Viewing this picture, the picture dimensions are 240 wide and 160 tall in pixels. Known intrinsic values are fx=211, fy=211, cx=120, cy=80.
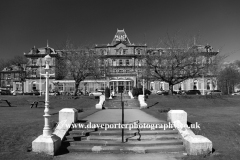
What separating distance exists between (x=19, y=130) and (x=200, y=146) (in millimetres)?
8688

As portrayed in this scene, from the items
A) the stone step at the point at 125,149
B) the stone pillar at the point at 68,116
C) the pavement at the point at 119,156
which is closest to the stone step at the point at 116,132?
the stone pillar at the point at 68,116

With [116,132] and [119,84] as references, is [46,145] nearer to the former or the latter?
[116,132]

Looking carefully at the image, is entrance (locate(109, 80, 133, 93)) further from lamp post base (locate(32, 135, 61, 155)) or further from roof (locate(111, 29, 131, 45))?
lamp post base (locate(32, 135, 61, 155))

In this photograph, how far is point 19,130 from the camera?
10.8 meters

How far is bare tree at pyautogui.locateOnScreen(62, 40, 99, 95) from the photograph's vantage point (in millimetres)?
34719

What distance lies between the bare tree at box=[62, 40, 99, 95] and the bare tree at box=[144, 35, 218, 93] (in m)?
9.49

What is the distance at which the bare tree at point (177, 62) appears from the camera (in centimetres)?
3152

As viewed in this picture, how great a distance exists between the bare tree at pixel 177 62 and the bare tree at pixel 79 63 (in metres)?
9.49

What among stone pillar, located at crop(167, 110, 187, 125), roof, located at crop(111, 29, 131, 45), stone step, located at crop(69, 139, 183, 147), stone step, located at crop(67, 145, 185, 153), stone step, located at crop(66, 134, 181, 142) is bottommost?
stone step, located at crop(67, 145, 185, 153)

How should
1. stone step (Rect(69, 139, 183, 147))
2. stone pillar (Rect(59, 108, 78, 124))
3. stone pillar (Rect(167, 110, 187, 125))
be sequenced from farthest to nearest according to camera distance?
stone pillar (Rect(59, 108, 78, 124)), stone pillar (Rect(167, 110, 187, 125)), stone step (Rect(69, 139, 183, 147))

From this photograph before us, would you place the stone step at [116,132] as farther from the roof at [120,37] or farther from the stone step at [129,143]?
the roof at [120,37]

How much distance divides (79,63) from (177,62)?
51.6ft

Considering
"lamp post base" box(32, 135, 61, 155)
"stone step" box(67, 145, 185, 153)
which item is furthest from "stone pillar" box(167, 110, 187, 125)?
"lamp post base" box(32, 135, 61, 155)

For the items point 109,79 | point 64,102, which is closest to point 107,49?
point 109,79
